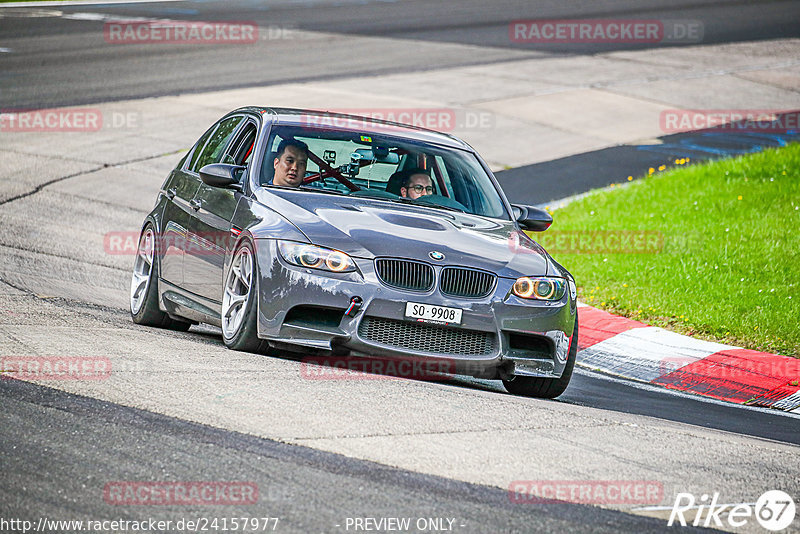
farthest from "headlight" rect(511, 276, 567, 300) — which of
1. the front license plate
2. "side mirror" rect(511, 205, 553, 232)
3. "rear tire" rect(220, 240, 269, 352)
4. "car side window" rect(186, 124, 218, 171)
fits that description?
"car side window" rect(186, 124, 218, 171)

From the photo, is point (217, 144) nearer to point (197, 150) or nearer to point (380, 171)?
point (197, 150)

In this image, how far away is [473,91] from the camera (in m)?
23.9

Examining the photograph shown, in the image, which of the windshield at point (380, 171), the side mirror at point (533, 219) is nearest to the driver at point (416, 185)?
the windshield at point (380, 171)

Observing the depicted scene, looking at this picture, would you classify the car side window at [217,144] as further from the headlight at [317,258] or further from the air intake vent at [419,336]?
the air intake vent at [419,336]

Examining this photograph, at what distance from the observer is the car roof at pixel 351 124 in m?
8.86

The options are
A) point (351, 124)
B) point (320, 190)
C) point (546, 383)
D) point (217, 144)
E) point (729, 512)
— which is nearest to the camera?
point (729, 512)

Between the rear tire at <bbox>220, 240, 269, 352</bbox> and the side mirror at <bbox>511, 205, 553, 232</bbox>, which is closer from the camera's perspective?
the rear tire at <bbox>220, 240, 269, 352</bbox>

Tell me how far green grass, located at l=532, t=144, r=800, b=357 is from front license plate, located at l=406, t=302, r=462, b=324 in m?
3.89

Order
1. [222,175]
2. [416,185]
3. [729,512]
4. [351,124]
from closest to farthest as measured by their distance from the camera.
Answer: [729,512], [222,175], [416,185], [351,124]

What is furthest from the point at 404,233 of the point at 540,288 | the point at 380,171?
the point at 380,171

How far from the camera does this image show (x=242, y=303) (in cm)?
765

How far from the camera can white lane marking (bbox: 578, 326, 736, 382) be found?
985 cm

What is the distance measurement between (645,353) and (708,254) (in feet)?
10.3

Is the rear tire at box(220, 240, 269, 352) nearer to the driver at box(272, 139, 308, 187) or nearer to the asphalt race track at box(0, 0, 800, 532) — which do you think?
the asphalt race track at box(0, 0, 800, 532)
